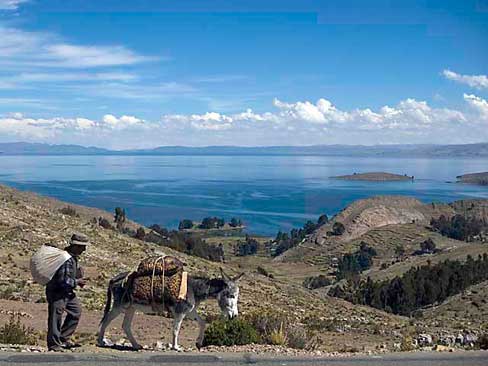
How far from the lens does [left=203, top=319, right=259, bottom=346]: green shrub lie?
1066 centimetres

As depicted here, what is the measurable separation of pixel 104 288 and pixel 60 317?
13564 mm

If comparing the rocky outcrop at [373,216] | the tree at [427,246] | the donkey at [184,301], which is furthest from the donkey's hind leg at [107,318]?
the rocky outcrop at [373,216]

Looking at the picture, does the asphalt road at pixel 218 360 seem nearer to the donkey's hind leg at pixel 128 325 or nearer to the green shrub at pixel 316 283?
the donkey's hind leg at pixel 128 325

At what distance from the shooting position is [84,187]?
160250 millimetres

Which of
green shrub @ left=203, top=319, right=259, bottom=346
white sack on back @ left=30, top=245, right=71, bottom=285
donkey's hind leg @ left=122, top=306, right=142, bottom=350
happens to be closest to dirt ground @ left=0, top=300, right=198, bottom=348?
green shrub @ left=203, top=319, right=259, bottom=346

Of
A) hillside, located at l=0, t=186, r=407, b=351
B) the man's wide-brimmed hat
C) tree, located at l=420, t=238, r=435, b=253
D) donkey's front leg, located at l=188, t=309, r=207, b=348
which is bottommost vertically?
tree, located at l=420, t=238, r=435, b=253

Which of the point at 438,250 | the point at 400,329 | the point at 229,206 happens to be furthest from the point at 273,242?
the point at 400,329

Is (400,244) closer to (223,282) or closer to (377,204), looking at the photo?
(377,204)

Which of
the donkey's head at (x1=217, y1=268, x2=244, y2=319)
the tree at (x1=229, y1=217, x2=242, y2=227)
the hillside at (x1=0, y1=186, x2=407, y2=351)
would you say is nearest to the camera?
the donkey's head at (x1=217, y1=268, x2=244, y2=319)

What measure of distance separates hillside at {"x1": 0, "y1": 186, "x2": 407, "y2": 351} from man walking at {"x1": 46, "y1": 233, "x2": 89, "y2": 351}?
4734 millimetres

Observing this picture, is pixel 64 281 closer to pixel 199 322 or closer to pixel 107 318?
pixel 107 318

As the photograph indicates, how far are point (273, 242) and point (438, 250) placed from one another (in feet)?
80.5

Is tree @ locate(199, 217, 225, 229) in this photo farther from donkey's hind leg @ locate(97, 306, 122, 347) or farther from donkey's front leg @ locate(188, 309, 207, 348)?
donkey's hind leg @ locate(97, 306, 122, 347)

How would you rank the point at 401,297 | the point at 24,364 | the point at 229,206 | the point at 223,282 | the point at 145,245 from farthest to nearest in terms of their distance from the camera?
the point at 229,206 → the point at 401,297 → the point at 145,245 → the point at 223,282 → the point at 24,364
